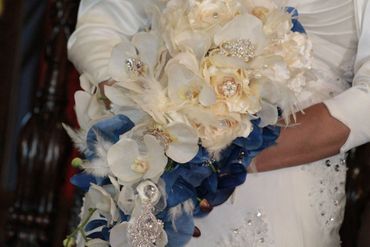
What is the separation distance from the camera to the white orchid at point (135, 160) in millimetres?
1177

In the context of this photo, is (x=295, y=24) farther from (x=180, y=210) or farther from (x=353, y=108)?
(x=180, y=210)

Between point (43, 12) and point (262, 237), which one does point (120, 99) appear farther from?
point (43, 12)

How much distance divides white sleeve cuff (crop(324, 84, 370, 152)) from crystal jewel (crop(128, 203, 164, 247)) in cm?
38

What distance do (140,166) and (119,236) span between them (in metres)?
0.12

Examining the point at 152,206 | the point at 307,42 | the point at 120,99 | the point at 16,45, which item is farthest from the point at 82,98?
the point at 16,45

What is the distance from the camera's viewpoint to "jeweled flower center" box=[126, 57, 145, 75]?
1.22 m

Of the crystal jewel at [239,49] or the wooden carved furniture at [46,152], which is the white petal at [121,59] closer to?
the crystal jewel at [239,49]

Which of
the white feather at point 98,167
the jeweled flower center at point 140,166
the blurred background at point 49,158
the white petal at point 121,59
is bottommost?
the blurred background at point 49,158

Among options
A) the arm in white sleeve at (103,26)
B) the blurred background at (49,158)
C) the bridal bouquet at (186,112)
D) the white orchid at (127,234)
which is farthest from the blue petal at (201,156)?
the blurred background at (49,158)

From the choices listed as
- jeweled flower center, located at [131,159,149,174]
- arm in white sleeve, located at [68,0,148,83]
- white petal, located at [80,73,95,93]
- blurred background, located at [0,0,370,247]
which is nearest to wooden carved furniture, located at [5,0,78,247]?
blurred background, located at [0,0,370,247]

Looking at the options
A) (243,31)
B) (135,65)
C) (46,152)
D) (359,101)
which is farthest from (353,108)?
(46,152)

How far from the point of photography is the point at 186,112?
1177 millimetres

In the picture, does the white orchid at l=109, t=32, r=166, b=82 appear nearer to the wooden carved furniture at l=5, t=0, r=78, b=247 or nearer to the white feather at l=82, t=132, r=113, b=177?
the white feather at l=82, t=132, r=113, b=177

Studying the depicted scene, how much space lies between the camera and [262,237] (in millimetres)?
1406
